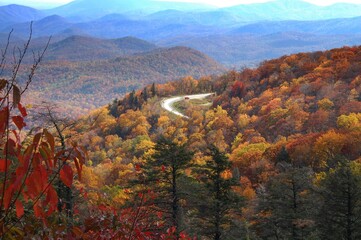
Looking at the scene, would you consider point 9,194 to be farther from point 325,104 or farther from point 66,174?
point 325,104

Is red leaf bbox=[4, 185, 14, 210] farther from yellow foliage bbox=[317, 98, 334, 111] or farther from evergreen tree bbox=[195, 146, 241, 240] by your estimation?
yellow foliage bbox=[317, 98, 334, 111]

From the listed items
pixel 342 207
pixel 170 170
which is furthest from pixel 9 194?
pixel 342 207

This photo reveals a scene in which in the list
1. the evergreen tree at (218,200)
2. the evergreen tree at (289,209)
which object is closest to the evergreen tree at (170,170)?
the evergreen tree at (218,200)

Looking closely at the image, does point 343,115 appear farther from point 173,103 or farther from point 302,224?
point 173,103

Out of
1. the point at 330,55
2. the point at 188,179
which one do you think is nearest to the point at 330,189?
the point at 188,179

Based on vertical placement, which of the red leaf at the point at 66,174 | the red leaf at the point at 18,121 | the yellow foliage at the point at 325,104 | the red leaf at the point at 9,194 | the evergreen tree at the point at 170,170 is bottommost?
Answer: the yellow foliage at the point at 325,104

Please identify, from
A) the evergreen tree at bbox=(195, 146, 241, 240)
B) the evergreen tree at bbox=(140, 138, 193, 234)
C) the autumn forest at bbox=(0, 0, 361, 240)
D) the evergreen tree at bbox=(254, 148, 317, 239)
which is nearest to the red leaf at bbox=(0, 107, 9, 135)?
the autumn forest at bbox=(0, 0, 361, 240)

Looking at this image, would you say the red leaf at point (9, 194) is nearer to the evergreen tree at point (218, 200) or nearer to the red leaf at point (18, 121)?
the red leaf at point (18, 121)
